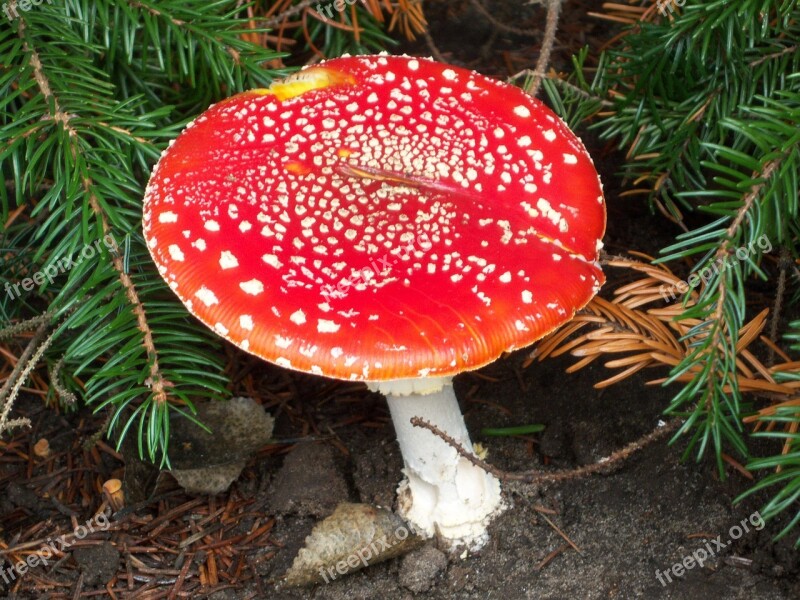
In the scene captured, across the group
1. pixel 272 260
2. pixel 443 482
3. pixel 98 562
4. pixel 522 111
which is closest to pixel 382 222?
pixel 272 260

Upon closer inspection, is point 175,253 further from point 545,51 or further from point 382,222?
point 545,51

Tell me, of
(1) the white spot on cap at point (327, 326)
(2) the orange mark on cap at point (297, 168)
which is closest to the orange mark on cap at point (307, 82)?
(2) the orange mark on cap at point (297, 168)

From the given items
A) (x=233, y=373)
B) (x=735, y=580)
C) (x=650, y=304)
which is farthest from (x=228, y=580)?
(x=650, y=304)

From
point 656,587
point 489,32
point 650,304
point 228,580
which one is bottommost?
point 228,580

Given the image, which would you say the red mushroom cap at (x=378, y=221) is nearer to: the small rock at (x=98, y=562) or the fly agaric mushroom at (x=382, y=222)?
the fly agaric mushroom at (x=382, y=222)

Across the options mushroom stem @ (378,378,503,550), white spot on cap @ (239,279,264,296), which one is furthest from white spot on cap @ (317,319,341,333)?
mushroom stem @ (378,378,503,550)

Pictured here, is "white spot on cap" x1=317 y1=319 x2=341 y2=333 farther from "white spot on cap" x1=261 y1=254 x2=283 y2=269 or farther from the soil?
the soil

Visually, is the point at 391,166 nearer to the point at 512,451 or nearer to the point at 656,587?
the point at 512,451
